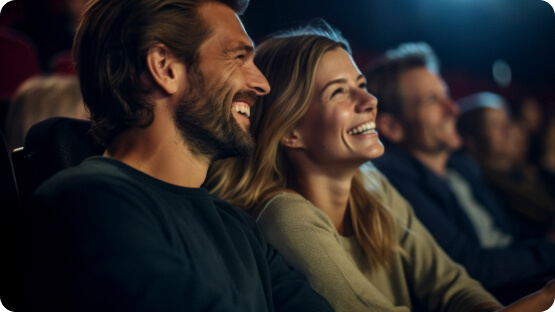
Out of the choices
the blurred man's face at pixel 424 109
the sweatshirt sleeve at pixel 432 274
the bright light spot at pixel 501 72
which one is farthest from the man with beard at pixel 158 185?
the bright light spot at pixel 501 72


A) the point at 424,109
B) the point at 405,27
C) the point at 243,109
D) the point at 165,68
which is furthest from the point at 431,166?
the point at 165,68

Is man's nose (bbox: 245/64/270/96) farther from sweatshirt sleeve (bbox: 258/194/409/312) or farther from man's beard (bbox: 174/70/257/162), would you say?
sweatshirt sleeve (bbox: 258/194/409/312)

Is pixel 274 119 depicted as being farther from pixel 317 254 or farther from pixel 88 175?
pixel 88 175

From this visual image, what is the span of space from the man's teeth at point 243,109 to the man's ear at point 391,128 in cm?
44

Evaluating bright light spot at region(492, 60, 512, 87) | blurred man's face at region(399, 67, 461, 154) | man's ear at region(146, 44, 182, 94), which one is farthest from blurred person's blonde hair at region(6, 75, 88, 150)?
bright light spot at region(492, 60, 512, 87)

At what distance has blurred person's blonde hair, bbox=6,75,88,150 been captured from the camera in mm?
884

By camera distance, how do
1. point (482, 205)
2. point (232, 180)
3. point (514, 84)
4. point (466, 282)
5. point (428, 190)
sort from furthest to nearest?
1. point (514, 84)
2. point (482, 205)
3. point (428, 190)
4. point (466, 282)
5. point (232, 180)

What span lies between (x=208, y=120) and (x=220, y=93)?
47 millimetres

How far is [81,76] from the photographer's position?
0.74 meters

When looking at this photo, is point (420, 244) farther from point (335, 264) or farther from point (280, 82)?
point (280, 82)

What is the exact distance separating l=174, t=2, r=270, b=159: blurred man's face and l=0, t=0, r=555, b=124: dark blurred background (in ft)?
0.33

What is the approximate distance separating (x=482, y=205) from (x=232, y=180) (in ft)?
3.72

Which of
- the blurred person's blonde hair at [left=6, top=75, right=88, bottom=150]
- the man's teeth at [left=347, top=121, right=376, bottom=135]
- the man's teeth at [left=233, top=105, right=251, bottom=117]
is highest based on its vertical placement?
the man's teeth at [left=233, top=105, right=251, bottom=117]

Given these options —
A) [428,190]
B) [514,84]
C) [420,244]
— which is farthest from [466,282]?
[514,84]
